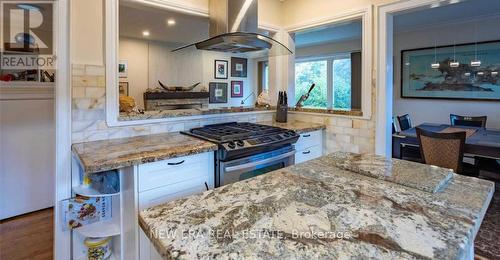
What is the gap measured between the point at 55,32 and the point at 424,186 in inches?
85.7

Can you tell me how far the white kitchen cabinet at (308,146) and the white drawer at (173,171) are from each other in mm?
998

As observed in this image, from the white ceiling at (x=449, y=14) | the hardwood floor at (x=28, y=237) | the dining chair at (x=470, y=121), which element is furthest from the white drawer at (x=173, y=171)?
the dining chair at (x=470, y=121)

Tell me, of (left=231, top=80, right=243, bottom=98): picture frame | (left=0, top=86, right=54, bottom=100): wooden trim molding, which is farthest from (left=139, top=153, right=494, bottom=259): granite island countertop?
(left=231, top=80, right=243, bottom=98): picture frame

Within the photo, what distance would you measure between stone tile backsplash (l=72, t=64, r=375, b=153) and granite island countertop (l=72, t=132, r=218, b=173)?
81 millimetres

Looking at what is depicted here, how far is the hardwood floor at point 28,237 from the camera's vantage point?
2.15 meters

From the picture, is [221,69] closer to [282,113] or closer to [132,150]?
[282,113]

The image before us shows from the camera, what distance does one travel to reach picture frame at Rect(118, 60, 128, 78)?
503cm

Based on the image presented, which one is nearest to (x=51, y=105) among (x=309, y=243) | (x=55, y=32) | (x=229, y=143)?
(x=55, y=32)

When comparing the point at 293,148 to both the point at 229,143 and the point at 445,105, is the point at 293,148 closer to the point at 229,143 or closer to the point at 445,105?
the point at 229,143

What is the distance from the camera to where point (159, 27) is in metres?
4.56

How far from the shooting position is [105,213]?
6.21 ft

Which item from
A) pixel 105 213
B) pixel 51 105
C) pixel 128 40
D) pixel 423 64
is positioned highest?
pixel 128 40

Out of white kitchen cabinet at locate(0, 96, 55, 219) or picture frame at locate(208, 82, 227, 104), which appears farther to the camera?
picture frame at locate(208, 82, 227, 104)

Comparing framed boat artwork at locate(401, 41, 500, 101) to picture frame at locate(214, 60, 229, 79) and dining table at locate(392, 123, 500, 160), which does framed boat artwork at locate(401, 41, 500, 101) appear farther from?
picture frame at locate(214, 60, 229, 79)
